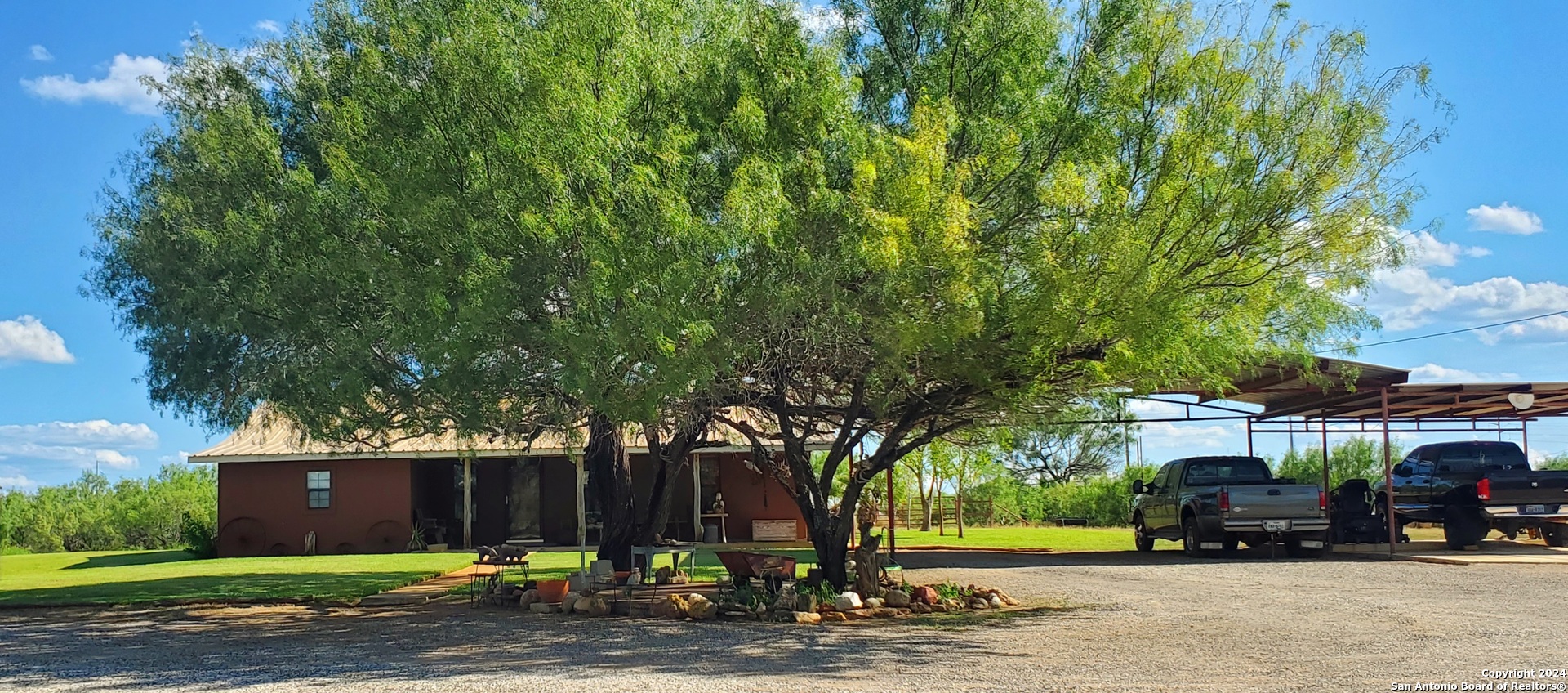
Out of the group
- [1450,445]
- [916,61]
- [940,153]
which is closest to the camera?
[940,153]

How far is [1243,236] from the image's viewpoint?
35.0 ft

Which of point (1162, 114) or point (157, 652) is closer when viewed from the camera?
point (1162, 114)

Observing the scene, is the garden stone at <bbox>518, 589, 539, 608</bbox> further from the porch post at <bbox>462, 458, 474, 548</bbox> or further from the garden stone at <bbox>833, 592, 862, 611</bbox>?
the porch post at <bbox>462, 458, 474, 548</bbox>

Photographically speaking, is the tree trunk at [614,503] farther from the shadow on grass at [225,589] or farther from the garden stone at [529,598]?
the shadow on grass at [225,589]

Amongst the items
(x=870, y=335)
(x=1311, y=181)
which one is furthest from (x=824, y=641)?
(x=1311, y=181)

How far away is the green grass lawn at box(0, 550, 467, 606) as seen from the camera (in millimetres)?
17281

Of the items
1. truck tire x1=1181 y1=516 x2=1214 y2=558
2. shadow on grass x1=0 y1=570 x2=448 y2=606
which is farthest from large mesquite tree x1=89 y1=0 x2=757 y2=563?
truck tire x1=1181 y1=516 x2=1214 y2=558

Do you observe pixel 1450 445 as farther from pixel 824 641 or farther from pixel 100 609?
pixel 100 609

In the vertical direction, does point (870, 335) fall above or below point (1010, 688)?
above

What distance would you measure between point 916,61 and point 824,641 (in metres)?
5.45

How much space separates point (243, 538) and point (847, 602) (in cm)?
1943

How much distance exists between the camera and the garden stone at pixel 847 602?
42.4 ft

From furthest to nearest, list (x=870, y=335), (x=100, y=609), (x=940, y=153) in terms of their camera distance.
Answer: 1. (x=100, y=609)
2. (x=870, y=335)
3. (x=940, y=153)

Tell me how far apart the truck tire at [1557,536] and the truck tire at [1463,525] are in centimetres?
100
